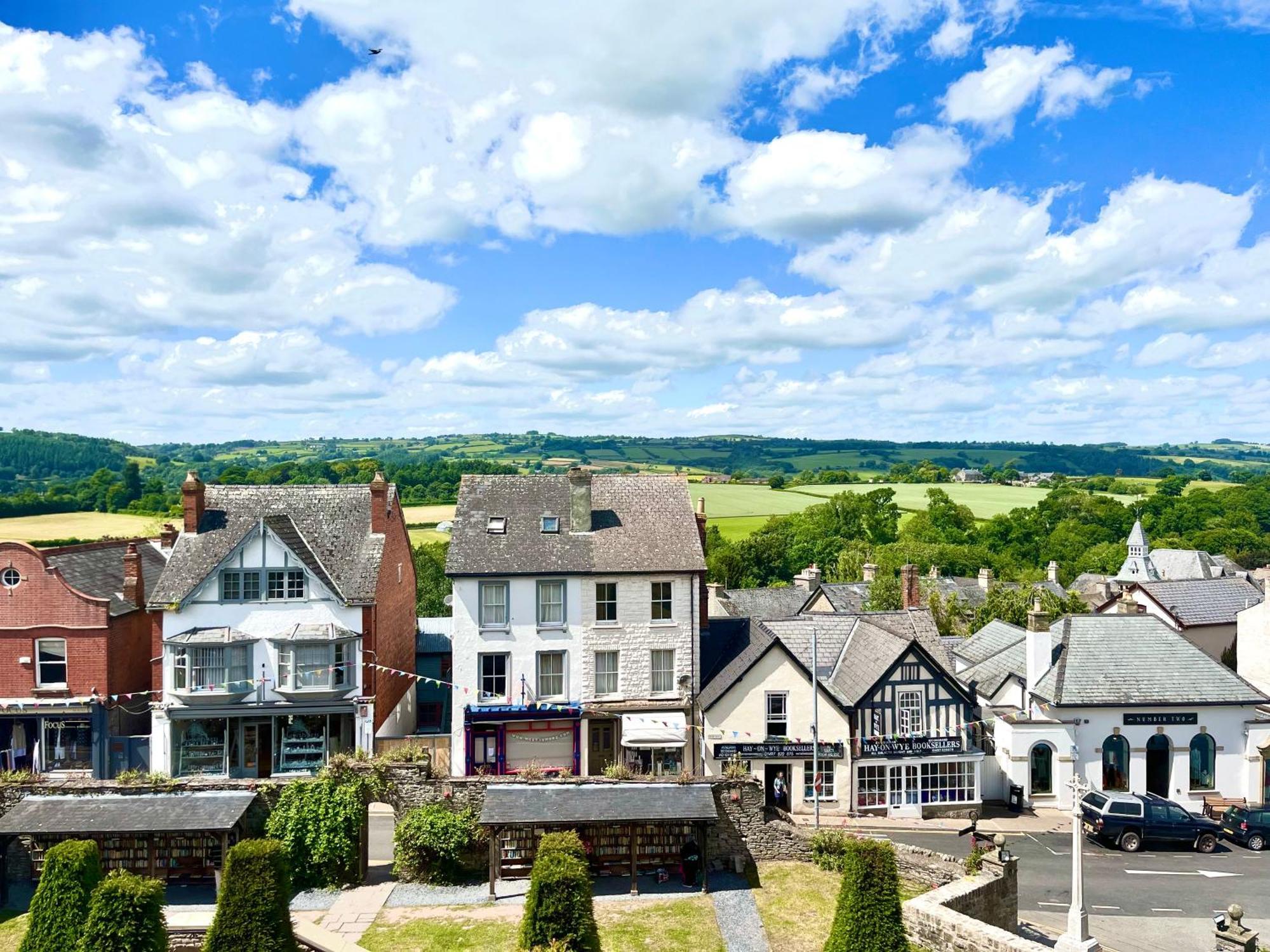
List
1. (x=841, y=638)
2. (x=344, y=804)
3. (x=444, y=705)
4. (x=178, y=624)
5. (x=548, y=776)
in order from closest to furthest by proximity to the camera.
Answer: (x=344, y=804), (x=548, y=776), (x=178, y=624), (x=841, y=638), (x=444, y=705)

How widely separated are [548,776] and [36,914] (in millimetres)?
14966

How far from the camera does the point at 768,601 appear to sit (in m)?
71.7

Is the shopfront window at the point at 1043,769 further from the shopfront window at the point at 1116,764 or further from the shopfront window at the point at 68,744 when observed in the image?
the shopfront window at the point at 68,744

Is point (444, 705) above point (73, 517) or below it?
below

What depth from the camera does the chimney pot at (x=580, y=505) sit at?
41.4 meters

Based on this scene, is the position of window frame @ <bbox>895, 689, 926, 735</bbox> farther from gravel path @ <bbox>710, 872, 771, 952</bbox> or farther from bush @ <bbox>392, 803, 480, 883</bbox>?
bush @ <bbox>392, 803, 480, 883</bbox>

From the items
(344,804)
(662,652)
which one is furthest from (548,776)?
(662,652)

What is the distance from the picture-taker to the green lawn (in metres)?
24.5

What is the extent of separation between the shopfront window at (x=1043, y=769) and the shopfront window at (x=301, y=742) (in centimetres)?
3074

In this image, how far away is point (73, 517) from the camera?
102 m

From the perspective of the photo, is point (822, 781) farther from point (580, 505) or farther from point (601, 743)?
point (580, 505)

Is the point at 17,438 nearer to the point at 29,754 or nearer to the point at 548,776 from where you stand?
the point at 29,754

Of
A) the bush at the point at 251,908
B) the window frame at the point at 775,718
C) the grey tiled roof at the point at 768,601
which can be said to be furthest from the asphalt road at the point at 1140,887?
the grey tiled roof at the point at 768,601

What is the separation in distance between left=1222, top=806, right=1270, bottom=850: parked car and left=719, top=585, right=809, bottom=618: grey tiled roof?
3449 centimetres
